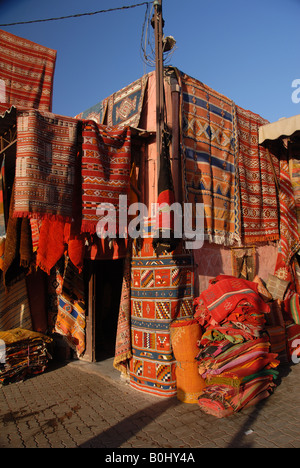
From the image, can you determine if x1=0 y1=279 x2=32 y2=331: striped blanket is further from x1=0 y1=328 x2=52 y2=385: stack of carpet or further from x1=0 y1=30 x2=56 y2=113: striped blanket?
x1=0 y1=30 x2=56 y2=113: striped blanket

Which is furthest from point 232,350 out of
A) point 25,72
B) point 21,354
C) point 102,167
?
point 25,72

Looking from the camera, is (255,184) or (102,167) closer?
(102,167)

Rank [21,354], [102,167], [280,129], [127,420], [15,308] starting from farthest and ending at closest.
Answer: [280,129]
[15,308]
[21,354]
[102,167]
[127,420]

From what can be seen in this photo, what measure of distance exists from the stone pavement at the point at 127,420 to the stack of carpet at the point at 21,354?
12.5 inches

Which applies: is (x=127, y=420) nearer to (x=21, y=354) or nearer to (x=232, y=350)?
(x=232, y=350)

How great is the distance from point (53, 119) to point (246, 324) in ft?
12.5

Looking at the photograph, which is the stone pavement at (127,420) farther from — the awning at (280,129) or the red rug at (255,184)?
the awning at (280,129)

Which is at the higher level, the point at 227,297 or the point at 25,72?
the point at 25,72

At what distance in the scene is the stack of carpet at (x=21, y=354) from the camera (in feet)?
17.9

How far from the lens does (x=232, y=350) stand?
13.7 ft

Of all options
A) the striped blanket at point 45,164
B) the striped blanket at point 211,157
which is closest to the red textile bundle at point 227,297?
the striped blanket at point 211,157

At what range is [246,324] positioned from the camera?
4.39 m

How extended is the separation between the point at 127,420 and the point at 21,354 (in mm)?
2682
